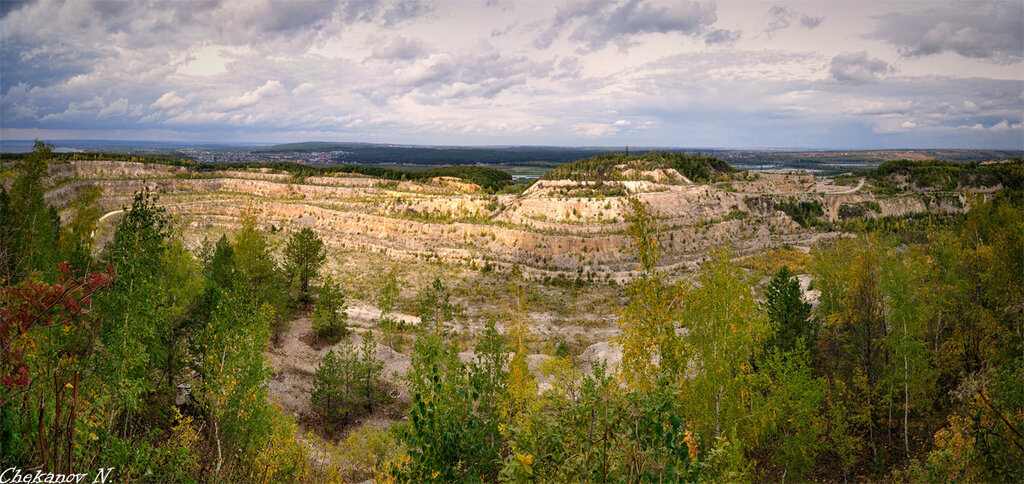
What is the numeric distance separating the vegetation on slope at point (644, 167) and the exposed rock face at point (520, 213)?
136 inches

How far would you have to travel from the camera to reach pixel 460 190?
7781cm

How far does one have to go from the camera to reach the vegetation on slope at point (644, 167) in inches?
2766

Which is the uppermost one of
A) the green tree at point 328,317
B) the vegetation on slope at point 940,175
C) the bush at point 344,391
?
the vegetation on slope at point 940,175

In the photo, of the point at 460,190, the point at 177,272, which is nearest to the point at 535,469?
the point at 177,272

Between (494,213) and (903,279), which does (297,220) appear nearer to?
(494,213)

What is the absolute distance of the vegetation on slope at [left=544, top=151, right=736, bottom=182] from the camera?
230ft

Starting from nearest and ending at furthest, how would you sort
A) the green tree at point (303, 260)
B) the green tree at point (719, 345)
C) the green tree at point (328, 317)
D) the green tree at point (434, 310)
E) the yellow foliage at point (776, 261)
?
the green tree at point (719, 345) → the green tree at point (434, 310) → the green tree at point (328, 317) → the green tree at point (303, 260) → the yellow foliage at point (776, 261)

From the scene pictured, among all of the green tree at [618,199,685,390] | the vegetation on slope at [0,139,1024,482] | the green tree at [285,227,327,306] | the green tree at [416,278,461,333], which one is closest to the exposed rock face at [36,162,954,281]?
the green tree at [416,278,461,333]

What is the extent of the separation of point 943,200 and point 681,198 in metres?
32.8

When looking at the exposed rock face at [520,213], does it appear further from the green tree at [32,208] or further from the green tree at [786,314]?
the green tree at [786,314]

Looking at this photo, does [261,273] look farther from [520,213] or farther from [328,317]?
[520,213]

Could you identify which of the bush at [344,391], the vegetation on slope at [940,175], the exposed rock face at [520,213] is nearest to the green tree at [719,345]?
the bush at [344,391]

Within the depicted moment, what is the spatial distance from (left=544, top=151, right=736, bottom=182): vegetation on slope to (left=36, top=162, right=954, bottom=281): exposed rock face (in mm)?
3467

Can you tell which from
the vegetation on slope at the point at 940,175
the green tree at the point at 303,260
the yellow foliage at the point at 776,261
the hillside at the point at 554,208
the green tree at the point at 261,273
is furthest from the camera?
the vegetation on slope at the point at 940,175
